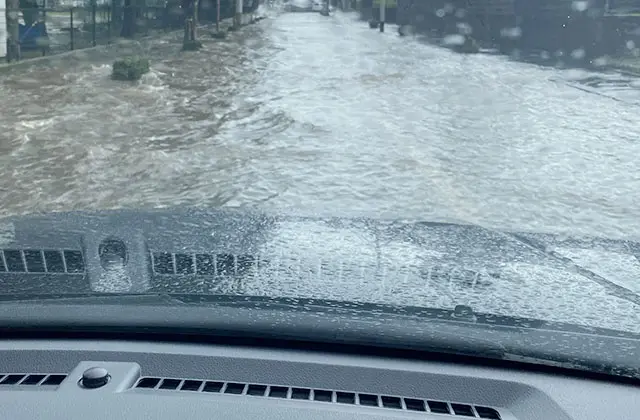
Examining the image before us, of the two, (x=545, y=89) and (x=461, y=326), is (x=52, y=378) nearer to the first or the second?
(x=461, y=326)

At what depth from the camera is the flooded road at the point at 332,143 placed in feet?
30.8

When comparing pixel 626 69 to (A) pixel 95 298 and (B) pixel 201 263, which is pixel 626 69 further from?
(A) pixel 95 298

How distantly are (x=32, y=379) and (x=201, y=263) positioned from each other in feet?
3.47

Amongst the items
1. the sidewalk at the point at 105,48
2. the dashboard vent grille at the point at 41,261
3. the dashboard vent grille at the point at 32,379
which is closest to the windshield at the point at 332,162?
Result: the dashboard vent grille at the point at 41,261

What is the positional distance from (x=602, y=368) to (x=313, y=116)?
13.6 m

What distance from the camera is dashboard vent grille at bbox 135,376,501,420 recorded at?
2318 mm

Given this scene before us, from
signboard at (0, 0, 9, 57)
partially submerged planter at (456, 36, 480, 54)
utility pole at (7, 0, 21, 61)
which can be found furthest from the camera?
partially submerged planter at (456, 36, 480, 54)

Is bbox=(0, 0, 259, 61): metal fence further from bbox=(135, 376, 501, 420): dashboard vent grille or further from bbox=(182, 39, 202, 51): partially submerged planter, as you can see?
bbox=(135, 376, 501, 420): dashboard vent grille

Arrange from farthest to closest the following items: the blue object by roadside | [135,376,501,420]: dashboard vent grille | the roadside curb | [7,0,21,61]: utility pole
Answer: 1. the roadside curb
2. the blue object by roadside
3. [7,0,21,61]: utility pole
4. [135,376,501,420]: dashboard vent grille

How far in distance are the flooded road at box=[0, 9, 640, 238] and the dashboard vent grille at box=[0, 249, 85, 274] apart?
4.15 m

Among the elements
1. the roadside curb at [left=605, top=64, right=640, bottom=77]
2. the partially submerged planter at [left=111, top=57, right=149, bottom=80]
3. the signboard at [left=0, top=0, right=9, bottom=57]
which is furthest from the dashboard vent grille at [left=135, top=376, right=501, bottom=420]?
the roadside curb at [left=605, top=64, right=640, bottom=77]

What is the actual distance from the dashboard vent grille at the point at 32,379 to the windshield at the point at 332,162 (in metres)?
0.52

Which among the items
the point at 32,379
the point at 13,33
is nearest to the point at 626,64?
the point at 13,33

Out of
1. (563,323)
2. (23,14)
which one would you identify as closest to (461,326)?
(563,323)
